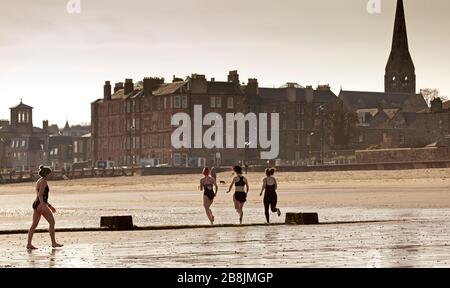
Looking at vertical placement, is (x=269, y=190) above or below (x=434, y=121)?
below

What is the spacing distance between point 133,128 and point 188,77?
40.6 feet

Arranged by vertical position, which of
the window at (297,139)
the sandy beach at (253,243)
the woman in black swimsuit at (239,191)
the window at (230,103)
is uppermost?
the window at (230,103)

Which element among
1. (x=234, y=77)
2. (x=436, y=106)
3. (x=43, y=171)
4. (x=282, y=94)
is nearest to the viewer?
(x=43, y=171)

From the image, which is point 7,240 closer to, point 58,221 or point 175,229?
point 175,229

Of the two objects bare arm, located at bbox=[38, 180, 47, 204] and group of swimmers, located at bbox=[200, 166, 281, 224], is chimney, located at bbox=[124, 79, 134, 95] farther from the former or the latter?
bare arm, located at bbox=[38, 180, 47, 204]

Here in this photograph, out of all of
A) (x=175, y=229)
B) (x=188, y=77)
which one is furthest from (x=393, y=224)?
(x=188, y=77)

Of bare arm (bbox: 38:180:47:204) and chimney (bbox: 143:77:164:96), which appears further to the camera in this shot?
chimney (bbox: 143:77:164:96)

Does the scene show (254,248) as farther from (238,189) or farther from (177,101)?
(177,101)

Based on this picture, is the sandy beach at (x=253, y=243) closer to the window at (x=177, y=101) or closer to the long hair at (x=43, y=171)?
the long hair at (x=43, y=171)

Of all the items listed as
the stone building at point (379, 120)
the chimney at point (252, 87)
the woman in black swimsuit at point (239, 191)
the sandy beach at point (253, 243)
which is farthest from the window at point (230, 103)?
the woman in black swimsuit at point (239, 191)

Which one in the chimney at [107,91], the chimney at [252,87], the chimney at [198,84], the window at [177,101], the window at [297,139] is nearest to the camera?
the chimney at [198,84]

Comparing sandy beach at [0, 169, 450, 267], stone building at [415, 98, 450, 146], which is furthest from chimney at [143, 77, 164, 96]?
sandy beach at [0, 169, 450, 267]

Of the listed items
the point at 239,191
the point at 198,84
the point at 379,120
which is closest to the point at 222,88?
the point at 198,84
